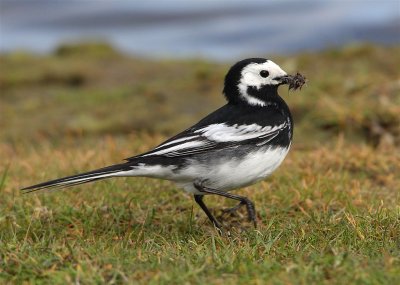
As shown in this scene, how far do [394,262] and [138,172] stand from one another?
220 centimetres

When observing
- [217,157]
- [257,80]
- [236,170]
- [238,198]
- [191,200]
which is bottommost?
[191,200]

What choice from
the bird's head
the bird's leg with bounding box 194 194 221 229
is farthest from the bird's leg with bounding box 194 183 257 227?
the bird's head

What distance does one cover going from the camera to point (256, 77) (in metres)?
7.02

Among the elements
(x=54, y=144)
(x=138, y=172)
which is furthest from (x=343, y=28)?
(x=138, y=172)

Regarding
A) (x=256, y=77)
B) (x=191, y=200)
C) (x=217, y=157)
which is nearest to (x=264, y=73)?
(x=256, y=77)

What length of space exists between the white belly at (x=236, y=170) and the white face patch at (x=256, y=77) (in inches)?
25.8

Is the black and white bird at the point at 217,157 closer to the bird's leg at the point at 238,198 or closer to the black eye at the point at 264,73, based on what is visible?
the bird's leg at the point at 238,198

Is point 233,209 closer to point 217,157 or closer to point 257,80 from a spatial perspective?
point 217,157

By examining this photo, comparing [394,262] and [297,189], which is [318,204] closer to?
[297,189]

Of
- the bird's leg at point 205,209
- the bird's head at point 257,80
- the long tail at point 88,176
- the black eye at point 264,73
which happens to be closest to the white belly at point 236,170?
the bird's leg at point 205,209

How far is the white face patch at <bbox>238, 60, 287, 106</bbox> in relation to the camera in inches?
276

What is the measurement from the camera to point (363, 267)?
16.0 feet

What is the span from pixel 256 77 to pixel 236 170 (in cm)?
96

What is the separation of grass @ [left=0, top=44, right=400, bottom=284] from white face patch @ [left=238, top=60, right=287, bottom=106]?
1.01m
